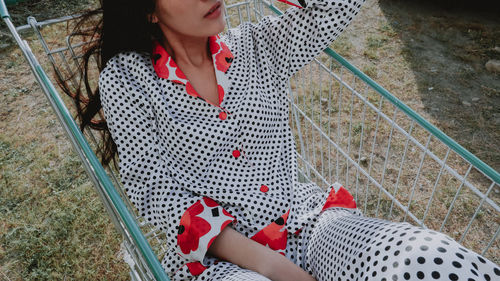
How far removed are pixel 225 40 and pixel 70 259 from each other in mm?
1530

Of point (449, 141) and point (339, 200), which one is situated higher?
point (449, 141)

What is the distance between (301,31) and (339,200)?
65cm

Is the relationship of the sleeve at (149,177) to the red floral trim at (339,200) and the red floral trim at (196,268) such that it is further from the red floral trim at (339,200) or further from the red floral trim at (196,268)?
the red floral trim at (339,200)

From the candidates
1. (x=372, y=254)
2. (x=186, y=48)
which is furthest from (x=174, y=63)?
(x=372, y=254)

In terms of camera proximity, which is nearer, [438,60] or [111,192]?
[111,192]

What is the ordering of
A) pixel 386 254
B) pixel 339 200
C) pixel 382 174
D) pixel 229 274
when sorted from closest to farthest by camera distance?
pixel 386 254, pixel 229 274, pixel 339 200, pixel 382 174

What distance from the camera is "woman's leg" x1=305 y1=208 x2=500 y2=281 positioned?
3.02ft

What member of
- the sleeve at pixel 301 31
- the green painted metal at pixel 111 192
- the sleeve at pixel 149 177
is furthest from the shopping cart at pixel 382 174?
the sleeve at pixel 149 177

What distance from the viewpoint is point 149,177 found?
1.23 meters

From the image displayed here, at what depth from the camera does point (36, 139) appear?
2.86 meters

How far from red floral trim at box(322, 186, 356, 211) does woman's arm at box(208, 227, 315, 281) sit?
29 centimetres

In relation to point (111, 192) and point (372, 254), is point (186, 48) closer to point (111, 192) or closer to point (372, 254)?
point (111, 192)

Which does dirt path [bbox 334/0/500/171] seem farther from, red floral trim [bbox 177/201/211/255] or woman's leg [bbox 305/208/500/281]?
red floral trim [bbox 177/201/211/255]

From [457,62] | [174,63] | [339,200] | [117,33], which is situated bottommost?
[457,62]
